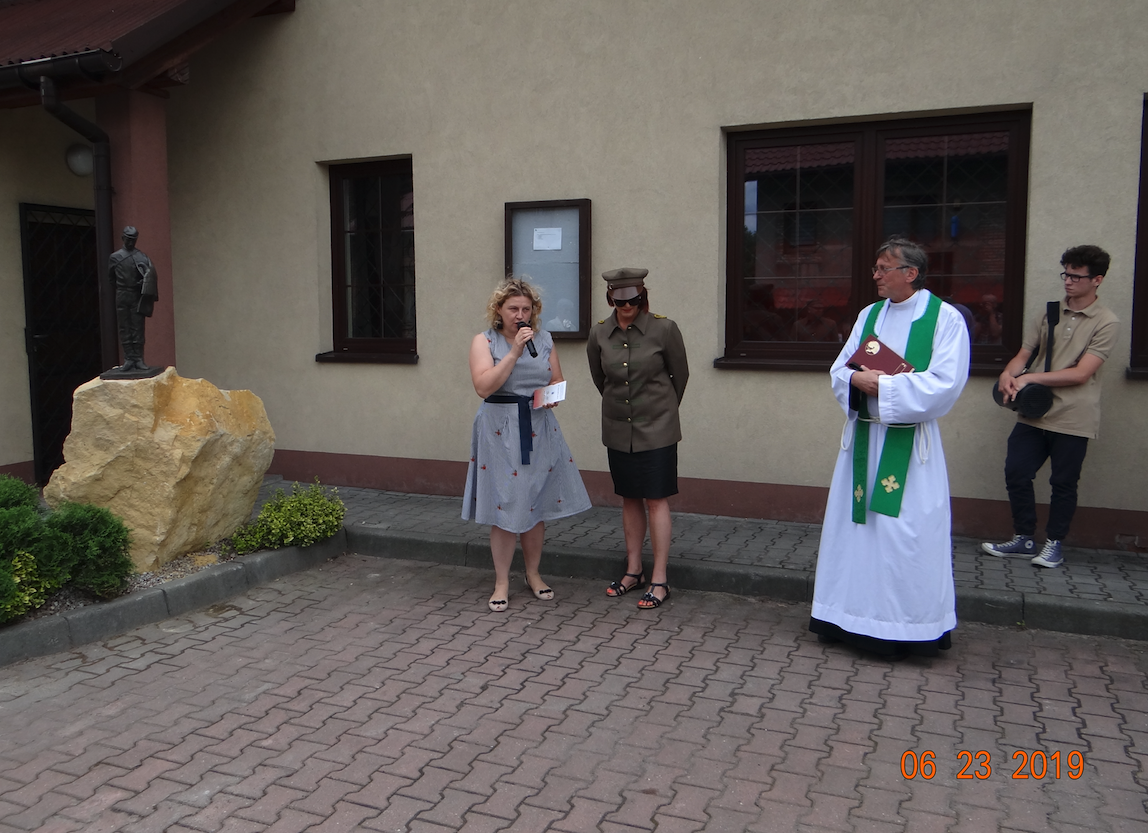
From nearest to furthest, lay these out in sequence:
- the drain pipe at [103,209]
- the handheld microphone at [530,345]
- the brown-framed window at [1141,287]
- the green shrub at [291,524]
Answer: the handheld microphone at [530,345] < the brown-framed window at [1141,287] < the green shrub at [291,524] < the drain pipe at [103,209]

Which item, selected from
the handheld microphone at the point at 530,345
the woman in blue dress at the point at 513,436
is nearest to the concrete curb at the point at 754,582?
the woman in blue dress at the point at 513,436

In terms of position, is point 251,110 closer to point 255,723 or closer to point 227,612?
point 227,612

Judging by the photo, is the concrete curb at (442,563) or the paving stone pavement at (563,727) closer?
the paving stone pavement at (563,727)

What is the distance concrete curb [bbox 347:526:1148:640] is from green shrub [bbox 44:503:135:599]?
1877mm

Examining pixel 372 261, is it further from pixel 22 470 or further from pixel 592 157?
pixel 22 470

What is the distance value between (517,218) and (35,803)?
544 centimetres

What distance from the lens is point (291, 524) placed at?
20.5 ft

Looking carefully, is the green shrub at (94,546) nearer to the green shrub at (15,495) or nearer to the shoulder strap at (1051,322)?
the green shrub at (15,495)

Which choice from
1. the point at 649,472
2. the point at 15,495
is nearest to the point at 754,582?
the point at 649,472

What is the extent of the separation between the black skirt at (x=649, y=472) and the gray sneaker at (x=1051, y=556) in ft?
7.58

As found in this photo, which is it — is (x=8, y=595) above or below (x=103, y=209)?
below

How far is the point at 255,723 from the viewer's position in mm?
3945

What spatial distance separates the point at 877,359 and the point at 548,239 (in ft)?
11.8

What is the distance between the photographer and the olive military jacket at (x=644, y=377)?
17.6 feet
